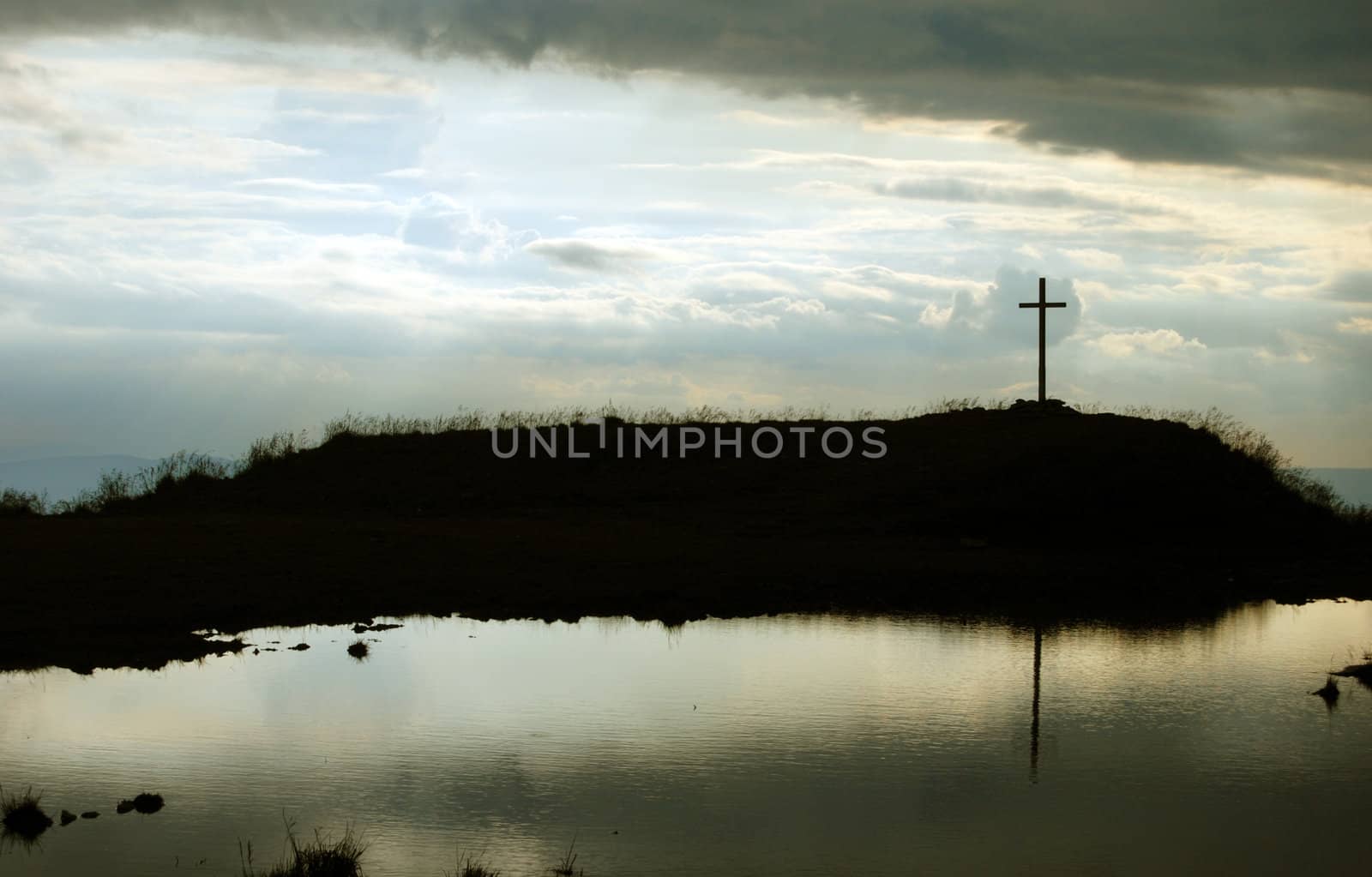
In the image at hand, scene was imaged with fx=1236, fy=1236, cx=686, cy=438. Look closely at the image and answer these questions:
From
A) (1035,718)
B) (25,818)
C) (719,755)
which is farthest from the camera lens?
(1035,718)

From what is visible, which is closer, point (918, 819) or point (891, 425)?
point (918, 819)

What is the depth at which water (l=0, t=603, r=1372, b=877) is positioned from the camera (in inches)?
431

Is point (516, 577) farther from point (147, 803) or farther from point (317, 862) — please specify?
point (317, 862)

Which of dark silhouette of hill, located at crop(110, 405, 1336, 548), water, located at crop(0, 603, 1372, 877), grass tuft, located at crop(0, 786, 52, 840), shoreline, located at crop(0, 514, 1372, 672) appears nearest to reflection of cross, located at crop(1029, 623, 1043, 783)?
water, located at crop(0, 603, 1372, 877)

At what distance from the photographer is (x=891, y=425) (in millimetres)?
46062

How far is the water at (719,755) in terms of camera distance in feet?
35.9

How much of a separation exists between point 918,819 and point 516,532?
23.3m

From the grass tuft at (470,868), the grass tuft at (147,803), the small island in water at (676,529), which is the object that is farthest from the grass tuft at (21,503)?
the grass tuft at (470,868)

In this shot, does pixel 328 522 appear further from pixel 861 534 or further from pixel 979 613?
pixel 979 613

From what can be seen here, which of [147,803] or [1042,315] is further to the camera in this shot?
[1042,315]

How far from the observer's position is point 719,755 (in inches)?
551

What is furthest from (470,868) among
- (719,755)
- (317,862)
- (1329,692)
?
(1329,692)

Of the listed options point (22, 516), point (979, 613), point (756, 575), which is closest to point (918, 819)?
point (979, 613)

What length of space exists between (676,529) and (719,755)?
21851mm
